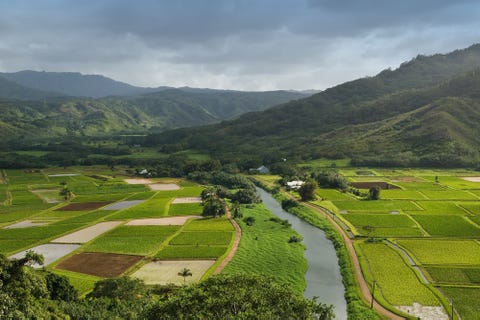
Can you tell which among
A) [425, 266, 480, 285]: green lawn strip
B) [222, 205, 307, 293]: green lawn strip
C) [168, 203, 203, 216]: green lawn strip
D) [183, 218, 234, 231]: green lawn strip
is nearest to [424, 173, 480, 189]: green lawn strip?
[222, 205, 307, 293]: green lawn strip

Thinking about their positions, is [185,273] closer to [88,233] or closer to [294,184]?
[88,233]

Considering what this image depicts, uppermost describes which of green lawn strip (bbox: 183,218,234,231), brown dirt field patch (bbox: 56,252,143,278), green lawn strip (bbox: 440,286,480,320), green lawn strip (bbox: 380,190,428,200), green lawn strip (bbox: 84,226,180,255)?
Answer: green lawn strip (bbox: 380,190,428,200)

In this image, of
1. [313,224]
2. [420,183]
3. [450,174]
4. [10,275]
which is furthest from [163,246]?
[450,174]

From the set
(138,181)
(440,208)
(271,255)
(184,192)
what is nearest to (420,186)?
(440,208)

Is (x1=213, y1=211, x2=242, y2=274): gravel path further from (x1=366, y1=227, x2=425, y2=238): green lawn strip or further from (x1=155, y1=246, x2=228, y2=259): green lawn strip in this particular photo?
(x1=366, y1=227, x2=425, y2=238): green lawn strip

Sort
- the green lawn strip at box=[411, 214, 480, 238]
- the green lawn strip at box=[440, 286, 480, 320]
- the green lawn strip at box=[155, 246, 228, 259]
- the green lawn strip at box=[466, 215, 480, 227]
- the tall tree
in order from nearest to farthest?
the green lawn strip at box=[440, 286, 480, 320] → the green lawn strip at box=[155, 246, 228, 259] → the green lawn strip at box=[411, 214, 480, 238] → the green lawn strip at box=[466, 215, 480, 227] → the tall tree

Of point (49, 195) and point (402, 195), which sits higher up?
point (402, 195)

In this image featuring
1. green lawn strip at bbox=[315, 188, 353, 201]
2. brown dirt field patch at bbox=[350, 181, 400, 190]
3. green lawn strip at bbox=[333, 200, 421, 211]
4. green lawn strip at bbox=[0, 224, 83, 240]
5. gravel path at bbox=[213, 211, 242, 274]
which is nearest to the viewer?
gravel path at bbox=[213, 211, 242, 274]
